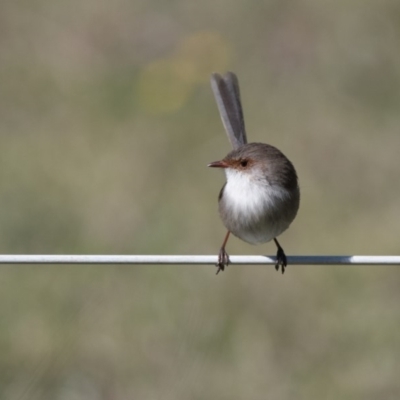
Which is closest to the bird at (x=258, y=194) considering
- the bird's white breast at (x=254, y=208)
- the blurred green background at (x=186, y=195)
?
the bird's white breast at (x=254, y=208)

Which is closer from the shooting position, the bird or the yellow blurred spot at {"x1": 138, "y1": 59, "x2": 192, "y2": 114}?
the bird

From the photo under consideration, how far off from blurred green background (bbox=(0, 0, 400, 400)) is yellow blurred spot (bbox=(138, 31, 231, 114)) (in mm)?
20

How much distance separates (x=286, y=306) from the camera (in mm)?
6676

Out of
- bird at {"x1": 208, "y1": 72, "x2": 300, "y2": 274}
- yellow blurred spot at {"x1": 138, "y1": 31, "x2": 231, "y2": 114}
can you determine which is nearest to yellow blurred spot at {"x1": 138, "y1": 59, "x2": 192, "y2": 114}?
yellow blurred spot at {"x1": 138, "y1": 31, "x2": 231, "y2": 114}

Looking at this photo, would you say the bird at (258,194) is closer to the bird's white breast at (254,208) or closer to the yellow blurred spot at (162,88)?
the bird's white breast at (254,208)

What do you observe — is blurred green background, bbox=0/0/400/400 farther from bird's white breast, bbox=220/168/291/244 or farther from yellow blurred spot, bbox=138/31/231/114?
bird's white breast, bbox=220/168/291/244

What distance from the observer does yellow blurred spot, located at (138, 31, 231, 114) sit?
8.92 metres

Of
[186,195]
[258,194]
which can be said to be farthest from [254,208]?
[186,195]

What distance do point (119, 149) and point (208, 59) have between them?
56.6 inches

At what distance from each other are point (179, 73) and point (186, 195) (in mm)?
1739

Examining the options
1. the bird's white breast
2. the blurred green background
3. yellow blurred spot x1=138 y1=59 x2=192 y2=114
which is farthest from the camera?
yellow blurred spot x1=138 y1=59 x2=192 y2=114

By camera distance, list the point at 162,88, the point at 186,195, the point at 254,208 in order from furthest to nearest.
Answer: the point at 162,88 → the point at 186,195 → the point at 254,208

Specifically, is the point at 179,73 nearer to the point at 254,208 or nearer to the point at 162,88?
the point at 162,88

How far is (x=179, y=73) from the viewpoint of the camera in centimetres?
914
